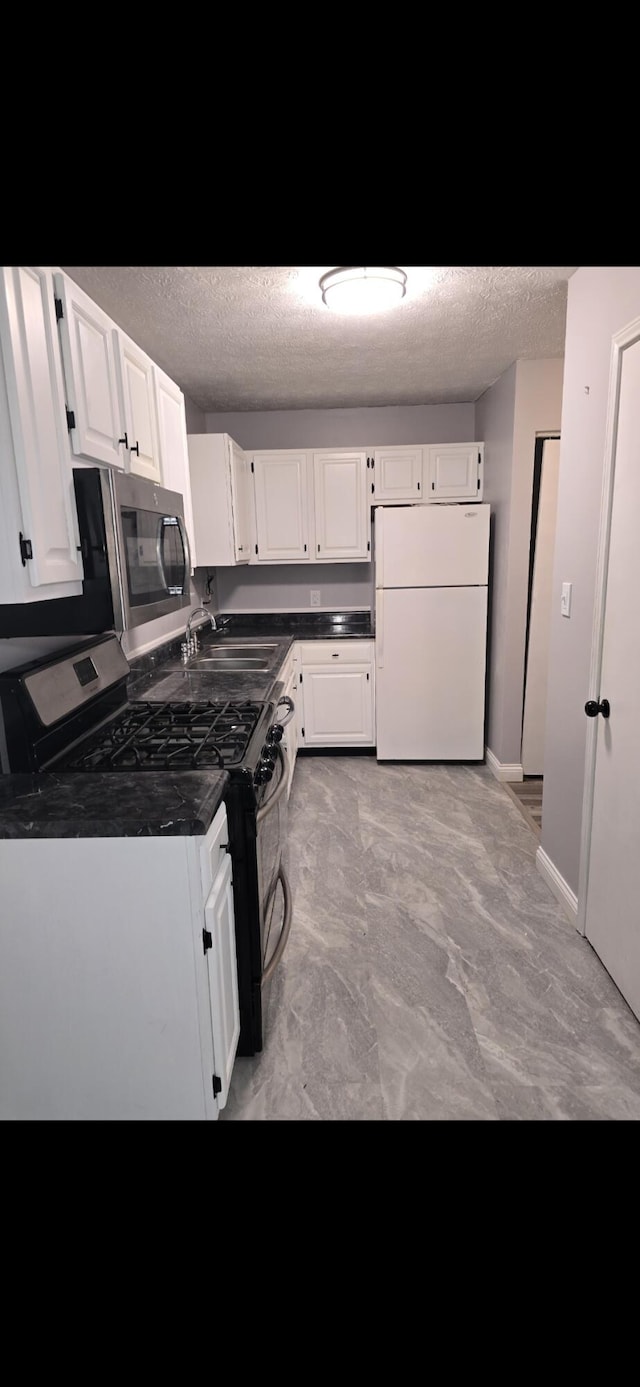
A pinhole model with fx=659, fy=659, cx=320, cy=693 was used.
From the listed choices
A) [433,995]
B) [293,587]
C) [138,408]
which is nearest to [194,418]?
[293,587]

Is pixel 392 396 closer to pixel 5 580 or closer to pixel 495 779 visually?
pixel 495 779

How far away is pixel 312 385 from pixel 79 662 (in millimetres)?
2612

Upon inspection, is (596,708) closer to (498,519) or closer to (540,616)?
(540,616)

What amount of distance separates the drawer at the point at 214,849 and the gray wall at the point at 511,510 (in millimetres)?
2566

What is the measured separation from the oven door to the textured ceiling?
1400mm

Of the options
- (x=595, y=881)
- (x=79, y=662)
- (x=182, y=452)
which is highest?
(x=182, y=452)

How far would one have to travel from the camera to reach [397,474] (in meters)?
4.15

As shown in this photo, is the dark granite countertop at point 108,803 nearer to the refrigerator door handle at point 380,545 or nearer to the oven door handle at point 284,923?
the oven door handle at point 284,923

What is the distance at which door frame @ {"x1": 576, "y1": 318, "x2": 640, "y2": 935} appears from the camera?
76.5 inches

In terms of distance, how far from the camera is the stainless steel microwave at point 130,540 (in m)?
1.50

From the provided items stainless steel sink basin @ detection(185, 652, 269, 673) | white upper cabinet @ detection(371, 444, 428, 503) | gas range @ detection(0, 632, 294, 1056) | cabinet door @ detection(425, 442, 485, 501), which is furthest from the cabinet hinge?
cabinet door @ detection(425, 442, 485, 501)

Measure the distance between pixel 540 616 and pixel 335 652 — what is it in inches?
48.5

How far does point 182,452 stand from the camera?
2.51 metres
